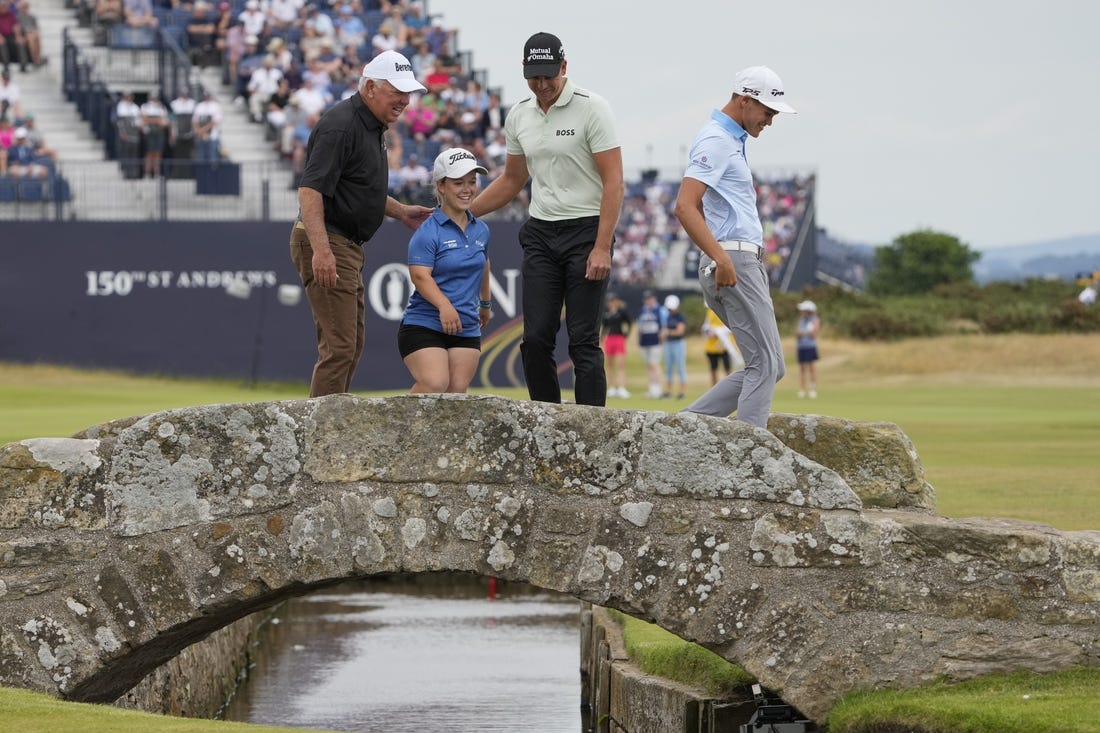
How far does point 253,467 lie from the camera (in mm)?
8352

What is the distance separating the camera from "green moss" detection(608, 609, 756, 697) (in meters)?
9.77

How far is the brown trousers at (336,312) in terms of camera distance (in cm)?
919

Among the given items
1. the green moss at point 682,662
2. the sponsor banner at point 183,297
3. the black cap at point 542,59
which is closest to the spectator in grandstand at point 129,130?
the sponsor banner at point 183,297

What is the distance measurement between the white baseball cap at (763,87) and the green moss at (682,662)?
2770mm

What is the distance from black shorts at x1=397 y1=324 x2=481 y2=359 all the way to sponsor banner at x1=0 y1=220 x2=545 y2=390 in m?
22.8

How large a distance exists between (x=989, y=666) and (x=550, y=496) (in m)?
2.10

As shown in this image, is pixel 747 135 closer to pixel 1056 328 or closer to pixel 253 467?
pixel 253 467

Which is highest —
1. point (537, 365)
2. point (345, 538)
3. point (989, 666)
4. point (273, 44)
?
point (273, 44)

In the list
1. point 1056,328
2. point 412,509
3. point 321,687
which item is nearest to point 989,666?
point 412,509

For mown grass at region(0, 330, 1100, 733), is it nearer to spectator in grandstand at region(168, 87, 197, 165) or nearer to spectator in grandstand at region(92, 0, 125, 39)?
spectator in grandstand at region(168, 87, 197, 165)

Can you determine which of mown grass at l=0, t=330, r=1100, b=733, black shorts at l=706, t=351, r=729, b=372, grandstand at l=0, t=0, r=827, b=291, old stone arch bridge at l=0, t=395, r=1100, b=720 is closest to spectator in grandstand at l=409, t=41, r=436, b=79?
grandstand at l=0, t=0, r=827, b=291

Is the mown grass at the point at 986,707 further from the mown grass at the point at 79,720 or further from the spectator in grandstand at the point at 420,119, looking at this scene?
the spectator in grandstand at the point at 420,119

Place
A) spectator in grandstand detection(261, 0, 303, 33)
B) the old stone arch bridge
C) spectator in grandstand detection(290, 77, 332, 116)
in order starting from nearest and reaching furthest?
the old stone arch bridge → spectator in grandstand detection(290, 77, 332, 116) → spectator in grandstand detection(261, 0, 303, 33)

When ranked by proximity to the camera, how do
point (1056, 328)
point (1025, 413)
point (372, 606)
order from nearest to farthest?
point (372, 606) → point (1025, 413) → point (1056, 328)
